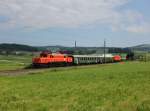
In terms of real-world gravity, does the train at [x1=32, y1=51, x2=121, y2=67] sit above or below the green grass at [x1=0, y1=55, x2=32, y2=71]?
above

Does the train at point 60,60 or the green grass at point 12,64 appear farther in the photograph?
the green grass at point 12,64

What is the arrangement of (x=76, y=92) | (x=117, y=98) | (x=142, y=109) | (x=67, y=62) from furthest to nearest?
(x=67, y=62) < (x=76, y=92) < (x=117, y=98) < (x=142, y=109)

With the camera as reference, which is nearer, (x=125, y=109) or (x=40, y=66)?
(x=125, y=109)

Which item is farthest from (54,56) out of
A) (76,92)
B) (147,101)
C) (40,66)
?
(147,101)

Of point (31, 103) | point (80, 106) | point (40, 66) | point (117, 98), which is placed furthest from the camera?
point (40, 66)

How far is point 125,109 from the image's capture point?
11891 millimetres

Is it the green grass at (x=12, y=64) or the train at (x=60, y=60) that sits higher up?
the train at (x=60, y=60)

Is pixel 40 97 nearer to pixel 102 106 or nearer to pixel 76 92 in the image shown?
pixel 76 92

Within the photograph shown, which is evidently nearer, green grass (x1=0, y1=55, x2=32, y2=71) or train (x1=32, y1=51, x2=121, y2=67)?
train (x1=32, y1=51, x2=121, y2=67)

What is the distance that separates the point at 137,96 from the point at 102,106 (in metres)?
3.30

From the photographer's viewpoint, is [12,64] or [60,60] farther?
[12,64]

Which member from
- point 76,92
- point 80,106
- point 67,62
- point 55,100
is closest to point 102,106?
point 80,106

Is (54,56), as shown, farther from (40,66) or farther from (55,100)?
(55,100)

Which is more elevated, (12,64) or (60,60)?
(60,60)
